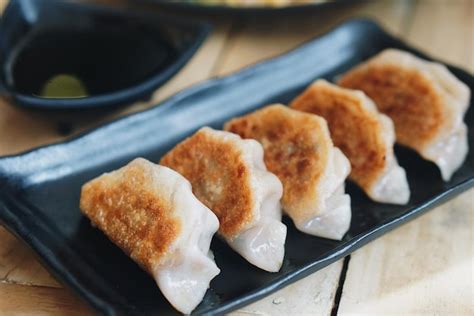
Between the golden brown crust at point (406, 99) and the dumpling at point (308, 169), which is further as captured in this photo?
the golden brown crust at point (406, 99)

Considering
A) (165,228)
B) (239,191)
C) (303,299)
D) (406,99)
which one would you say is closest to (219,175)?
(239,191)

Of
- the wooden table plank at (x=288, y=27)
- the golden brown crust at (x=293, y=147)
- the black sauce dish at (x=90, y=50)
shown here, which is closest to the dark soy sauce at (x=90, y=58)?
the black sauce dish at (x=90, y=50)

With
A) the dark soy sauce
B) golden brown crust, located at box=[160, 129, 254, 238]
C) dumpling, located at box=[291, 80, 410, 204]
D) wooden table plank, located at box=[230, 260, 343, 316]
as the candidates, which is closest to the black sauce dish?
Answer: the dark soy sauce

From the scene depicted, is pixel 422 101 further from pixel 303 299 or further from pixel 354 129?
pixel 303 299

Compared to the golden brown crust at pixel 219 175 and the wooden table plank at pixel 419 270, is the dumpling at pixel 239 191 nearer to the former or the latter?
the golden brown crust at pixel 219 175

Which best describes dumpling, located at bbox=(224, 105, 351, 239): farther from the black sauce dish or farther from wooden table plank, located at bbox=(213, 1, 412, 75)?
wooden table plank, located at bbox=(213, 1, 412, 75)

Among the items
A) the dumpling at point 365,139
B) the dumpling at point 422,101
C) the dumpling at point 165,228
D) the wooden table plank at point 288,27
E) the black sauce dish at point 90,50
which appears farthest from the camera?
the wooden table plank at point 288,27
